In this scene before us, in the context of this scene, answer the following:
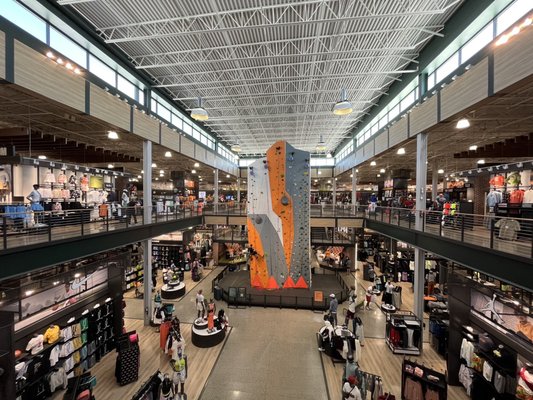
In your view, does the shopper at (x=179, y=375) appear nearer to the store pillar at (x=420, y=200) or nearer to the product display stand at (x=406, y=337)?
the product display stand at (x=406, y=337)

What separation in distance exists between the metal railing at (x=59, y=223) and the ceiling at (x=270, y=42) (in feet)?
20.0

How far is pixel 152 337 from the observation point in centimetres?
1027

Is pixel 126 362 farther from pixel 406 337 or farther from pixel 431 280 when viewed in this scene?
pixel 431 280

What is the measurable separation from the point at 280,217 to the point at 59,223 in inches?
289

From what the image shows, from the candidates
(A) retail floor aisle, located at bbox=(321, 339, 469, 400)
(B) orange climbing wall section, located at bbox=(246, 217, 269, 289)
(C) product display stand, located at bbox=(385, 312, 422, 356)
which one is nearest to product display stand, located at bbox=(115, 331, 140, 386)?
(B) orange climbing wall section, located at bbox=(246, 217, 269, 289)

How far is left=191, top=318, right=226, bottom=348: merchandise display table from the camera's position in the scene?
31.2ft

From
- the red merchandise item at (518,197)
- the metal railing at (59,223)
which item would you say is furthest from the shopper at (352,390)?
the metal railing at (59,223)

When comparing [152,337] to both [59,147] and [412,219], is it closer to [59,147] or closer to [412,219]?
[59,147]

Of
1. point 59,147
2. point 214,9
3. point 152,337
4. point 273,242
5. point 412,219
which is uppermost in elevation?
point 214,9

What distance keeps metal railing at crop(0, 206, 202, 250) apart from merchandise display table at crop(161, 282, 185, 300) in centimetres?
397

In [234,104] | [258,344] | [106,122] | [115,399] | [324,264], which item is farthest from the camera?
[324,264]

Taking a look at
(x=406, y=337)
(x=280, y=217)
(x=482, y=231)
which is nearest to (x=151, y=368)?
(x=280, y=217)

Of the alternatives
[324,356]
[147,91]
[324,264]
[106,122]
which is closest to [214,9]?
[106,122]

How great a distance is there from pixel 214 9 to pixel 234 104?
26.8 ft
